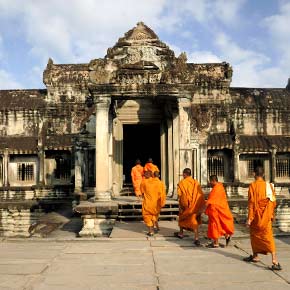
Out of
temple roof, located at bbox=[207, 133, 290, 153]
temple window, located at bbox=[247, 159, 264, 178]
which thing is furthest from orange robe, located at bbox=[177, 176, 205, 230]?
temple window, located at bbox=[247, 159, 264, 178]

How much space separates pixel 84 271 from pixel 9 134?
20.4 meters

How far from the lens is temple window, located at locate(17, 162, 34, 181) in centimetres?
2338

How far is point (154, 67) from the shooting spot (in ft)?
38.4

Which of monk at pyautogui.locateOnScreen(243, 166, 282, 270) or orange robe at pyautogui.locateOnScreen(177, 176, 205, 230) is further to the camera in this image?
orange robe at pyautogui.locateOnScreen(177, 176, 205, 230)

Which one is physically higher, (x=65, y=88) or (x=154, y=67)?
(x=65, y=88)

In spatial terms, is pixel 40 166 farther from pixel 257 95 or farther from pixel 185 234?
pixel 185 234

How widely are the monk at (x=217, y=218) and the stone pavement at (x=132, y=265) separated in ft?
0.95

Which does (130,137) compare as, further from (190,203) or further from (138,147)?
(190,203)

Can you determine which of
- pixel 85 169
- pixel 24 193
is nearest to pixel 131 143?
pixel 85 169

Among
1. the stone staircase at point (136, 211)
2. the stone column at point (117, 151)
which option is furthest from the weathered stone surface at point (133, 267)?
the stone column at point (117, 151)

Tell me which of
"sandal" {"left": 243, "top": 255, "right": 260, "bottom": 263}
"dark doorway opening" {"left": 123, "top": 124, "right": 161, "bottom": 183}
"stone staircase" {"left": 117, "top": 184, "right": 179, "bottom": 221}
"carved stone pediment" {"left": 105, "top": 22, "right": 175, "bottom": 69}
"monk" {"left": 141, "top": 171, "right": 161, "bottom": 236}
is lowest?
"sandal" {"left": 243, "top": 255, "right": 260, "bottom": 263}

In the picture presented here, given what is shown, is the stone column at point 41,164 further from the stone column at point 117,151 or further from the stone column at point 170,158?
the stone column at point 170,158

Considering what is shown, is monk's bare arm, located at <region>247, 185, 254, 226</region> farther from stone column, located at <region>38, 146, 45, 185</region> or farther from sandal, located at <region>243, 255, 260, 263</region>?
stone column, located at <region>38, 146, 45, 185</region>

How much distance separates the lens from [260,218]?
6.24m
